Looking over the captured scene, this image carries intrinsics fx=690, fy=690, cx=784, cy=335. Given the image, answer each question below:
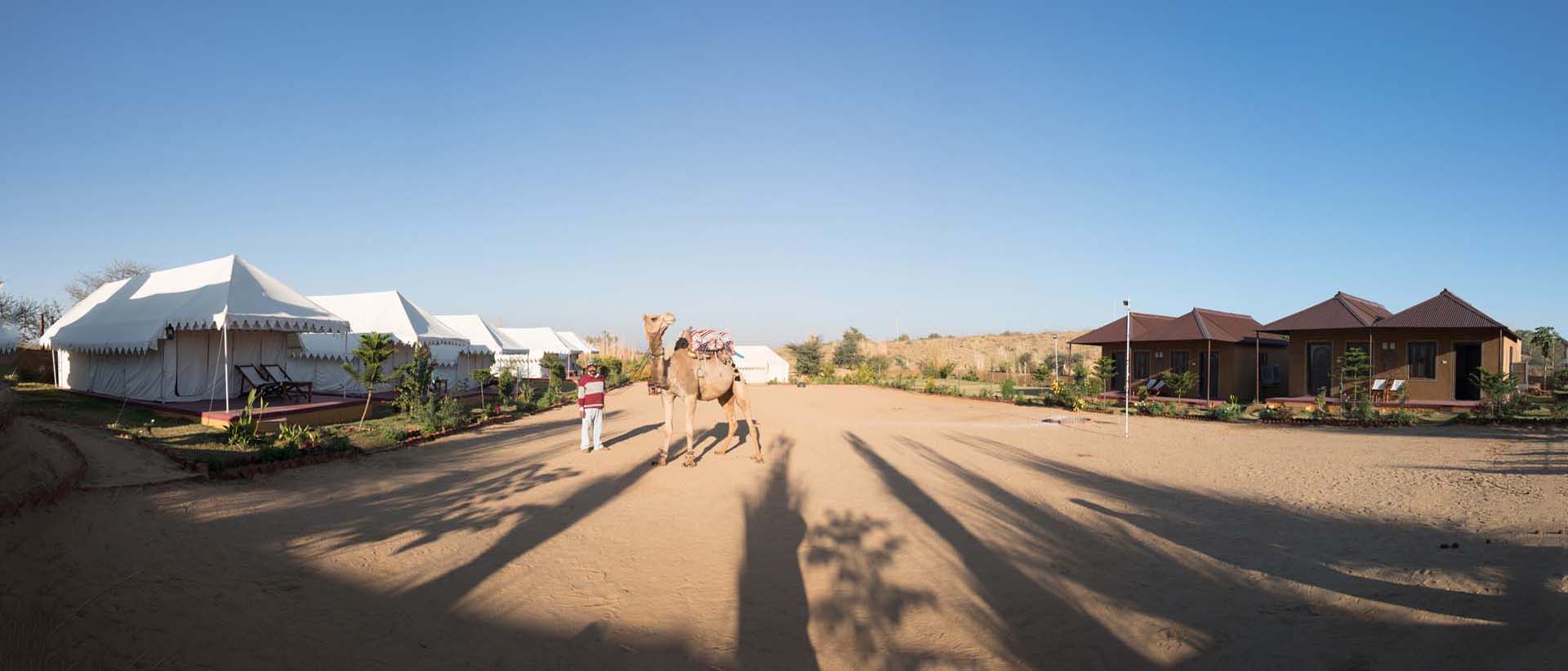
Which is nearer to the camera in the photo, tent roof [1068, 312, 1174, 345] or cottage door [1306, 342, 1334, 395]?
cottage door [1306, 342, 1334, 395]

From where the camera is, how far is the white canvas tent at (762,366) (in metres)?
45.8

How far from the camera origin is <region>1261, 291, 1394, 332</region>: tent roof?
74.9 feet

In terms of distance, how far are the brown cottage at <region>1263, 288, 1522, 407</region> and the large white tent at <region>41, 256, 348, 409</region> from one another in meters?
30.1

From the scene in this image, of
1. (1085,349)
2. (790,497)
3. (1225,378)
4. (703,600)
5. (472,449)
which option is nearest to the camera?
(703,600)

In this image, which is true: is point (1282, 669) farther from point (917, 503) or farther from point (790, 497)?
point (790, 497)

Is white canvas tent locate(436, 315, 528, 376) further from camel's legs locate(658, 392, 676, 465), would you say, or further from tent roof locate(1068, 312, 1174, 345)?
tent roof locate(1068, 312, 1174, 345)

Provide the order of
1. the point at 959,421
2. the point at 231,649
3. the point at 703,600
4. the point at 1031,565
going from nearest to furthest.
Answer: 1. the point at 231,649
2. the point at 703,600
3. the point at 1031,565
4. the point at 959,421

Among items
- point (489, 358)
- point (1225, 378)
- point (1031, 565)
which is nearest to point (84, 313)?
point (489, 358)

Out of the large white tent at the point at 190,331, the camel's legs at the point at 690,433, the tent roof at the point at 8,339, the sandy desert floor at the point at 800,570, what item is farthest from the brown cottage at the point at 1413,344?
the tent roof at the point at 8,339

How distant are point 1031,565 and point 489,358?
30.7 m

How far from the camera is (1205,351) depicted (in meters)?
25.5

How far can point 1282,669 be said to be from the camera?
12.8 ft

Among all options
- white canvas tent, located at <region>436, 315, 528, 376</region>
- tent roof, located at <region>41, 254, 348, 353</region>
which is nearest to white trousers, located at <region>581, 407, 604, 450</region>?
tent roof, located at <region>41, 254, 348, 353</region>

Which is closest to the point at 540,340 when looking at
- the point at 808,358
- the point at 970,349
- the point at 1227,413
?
the point at 808,358
